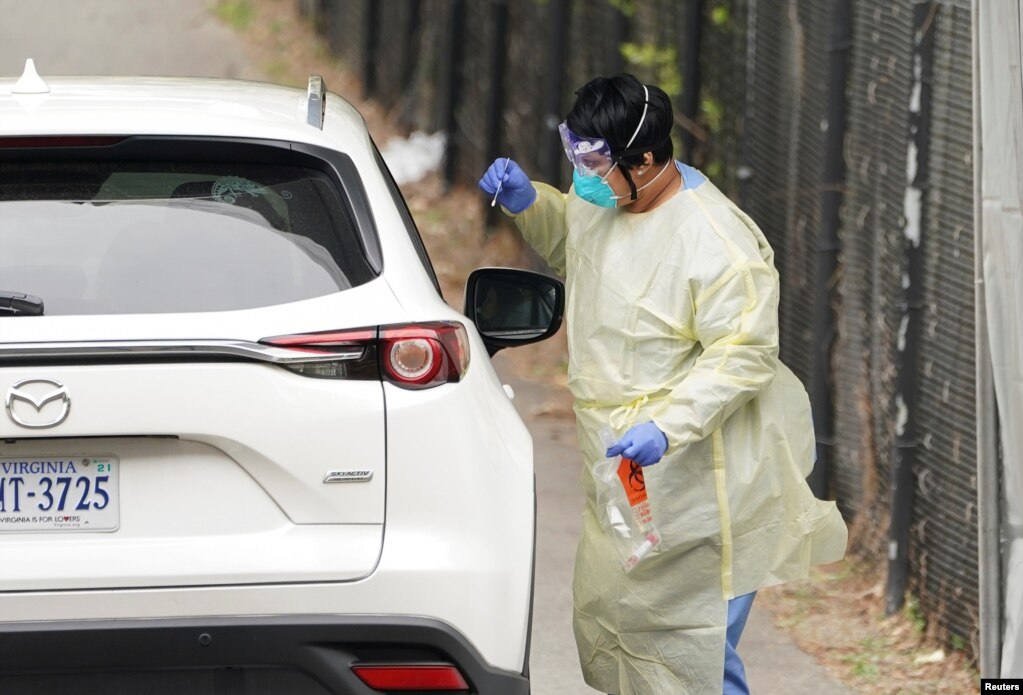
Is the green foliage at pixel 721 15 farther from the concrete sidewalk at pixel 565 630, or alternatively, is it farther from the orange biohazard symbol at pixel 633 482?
the orange biohazard symbol at pixel 633 482

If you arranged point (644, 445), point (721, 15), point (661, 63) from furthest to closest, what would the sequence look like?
point (661, 63), point (721, 15), point (644, 445)

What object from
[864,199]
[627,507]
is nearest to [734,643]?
[627,507]

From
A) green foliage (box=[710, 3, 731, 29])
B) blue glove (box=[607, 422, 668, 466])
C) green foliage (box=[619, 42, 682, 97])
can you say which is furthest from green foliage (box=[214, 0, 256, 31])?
blue glove (box=[607, 422, 668, 466])

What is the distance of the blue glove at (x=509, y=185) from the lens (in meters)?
4.31

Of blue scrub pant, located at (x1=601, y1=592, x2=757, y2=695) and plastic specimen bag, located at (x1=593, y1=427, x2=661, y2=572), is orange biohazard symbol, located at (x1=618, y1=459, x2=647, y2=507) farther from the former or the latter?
blue scrub pant, located at (x1=601, y1=592, x2=757, y2=695)

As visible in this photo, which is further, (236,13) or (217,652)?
(236,13)

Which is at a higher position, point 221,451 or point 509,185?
point 509,185

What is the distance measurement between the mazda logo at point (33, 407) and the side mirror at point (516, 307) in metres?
1.32

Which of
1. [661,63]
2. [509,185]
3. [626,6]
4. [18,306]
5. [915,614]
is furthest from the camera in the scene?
[626,6]

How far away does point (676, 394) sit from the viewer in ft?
12.4

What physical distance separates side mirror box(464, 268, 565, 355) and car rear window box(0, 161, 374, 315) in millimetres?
765

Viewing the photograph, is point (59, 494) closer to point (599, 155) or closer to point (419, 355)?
point (419, 355)

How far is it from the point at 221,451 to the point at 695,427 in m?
1.14

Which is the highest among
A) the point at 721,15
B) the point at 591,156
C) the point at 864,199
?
the point at 721,15
